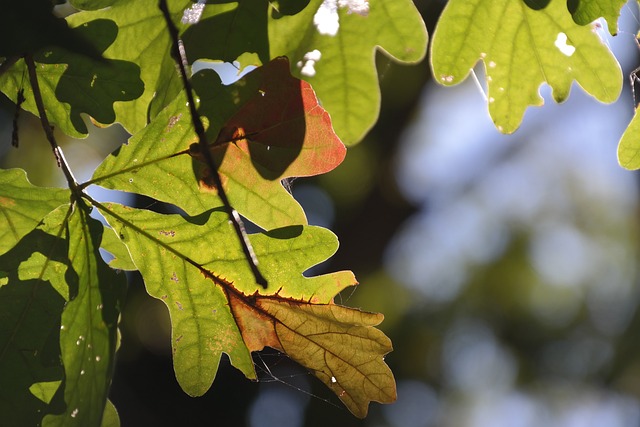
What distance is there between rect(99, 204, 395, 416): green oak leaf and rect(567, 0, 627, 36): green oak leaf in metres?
0.55

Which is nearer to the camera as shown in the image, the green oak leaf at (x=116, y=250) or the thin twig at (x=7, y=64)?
the thin twig at (x=7, y=64)

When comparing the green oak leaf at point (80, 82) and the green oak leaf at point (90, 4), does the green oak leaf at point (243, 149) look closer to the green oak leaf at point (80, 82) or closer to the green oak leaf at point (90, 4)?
the green oak leaf at point (80, 82)

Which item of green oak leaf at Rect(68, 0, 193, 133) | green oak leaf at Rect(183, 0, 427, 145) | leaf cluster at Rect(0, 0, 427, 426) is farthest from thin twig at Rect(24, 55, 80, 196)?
green oak leaf at Rect(183, 0, 427, 145)

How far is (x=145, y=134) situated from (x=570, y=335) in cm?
855

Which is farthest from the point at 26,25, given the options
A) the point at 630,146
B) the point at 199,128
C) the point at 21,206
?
the point at 630,146

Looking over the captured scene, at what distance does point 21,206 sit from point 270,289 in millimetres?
468

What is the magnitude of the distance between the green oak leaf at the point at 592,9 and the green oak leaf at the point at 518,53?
106mm

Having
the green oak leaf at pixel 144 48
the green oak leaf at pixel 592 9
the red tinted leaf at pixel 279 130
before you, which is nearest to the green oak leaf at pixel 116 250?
the green oak leaf at pixel 144 48

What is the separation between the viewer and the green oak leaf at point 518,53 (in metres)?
1.27

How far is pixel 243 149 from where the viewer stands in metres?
1.16

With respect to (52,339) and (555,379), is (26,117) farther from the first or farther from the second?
(555,379)

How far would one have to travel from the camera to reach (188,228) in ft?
3.94

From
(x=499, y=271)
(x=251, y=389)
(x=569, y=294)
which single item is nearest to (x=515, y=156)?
(x=499, y=271)

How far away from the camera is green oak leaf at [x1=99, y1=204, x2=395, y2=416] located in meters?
1.21
